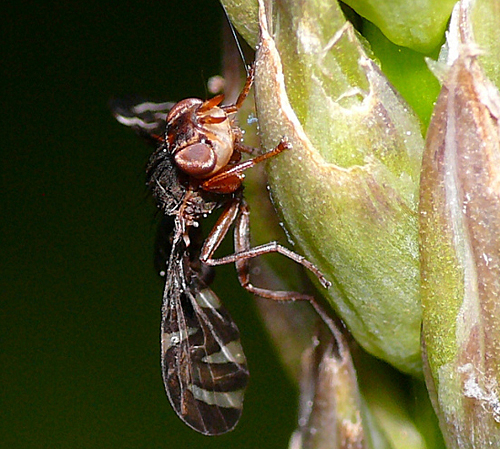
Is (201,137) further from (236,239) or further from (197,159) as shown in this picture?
(236,239)

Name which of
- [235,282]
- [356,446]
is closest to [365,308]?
[356,446]

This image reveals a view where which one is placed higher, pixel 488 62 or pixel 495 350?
pixel 488 62

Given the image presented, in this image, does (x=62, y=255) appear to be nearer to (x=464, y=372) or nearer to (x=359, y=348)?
(x=359, y=348)

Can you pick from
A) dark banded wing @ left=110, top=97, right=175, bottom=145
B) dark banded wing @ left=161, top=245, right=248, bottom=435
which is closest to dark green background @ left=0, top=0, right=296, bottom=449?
dark banded wing @ left=110, top=97, right=175, bottom=145

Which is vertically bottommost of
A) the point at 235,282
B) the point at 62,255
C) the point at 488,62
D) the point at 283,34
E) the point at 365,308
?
the point at 235,282

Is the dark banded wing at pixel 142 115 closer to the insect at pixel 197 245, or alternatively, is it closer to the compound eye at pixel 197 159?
the insect at pixel 197 245

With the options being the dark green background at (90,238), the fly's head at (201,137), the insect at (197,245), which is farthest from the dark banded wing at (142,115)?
the dark green background at (90,238)
